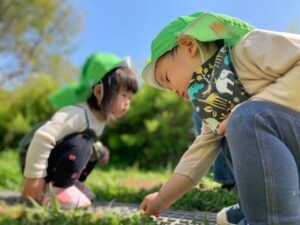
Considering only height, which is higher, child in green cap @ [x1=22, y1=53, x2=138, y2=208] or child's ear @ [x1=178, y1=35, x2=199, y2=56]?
child's ear @ [x1=178, y1=35, x2=199, y2=56]

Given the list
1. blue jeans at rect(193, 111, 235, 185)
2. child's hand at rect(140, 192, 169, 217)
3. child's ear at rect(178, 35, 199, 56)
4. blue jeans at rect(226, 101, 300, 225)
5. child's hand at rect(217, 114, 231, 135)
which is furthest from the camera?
blue jeans at rect(193, 111, 235, 185)

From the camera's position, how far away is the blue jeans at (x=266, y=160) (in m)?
1.07

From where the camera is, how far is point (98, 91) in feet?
8.32

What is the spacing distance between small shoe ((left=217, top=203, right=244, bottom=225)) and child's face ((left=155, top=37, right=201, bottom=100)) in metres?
0.39

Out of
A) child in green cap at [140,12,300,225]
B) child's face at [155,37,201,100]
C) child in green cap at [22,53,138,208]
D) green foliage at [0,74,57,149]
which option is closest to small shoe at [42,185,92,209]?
child in green cap at [22,53,138,208]

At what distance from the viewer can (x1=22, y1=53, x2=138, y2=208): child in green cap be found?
221 centimetres

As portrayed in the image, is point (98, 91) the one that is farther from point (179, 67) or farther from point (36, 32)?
point (36, 32)

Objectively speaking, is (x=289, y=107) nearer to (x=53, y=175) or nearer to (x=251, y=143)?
(x=251, y=143)

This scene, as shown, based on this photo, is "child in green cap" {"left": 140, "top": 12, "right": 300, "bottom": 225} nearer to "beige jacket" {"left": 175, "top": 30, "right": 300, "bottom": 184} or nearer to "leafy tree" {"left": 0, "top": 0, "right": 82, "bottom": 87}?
"beige jacket" {"left": 175, "top": 30, "right": 300, "bottom": 184}

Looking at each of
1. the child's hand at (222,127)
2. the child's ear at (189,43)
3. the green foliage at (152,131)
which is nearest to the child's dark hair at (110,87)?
the child's ear at (189,43)

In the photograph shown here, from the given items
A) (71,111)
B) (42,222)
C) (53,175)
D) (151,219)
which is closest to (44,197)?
(53,175)

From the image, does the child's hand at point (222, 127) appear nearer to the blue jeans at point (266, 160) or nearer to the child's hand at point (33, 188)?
the blue jeans at point (266, 160)

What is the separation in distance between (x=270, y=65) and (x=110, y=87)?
4.72 feet

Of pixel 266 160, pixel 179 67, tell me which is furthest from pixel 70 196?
A: pixel 266 160
